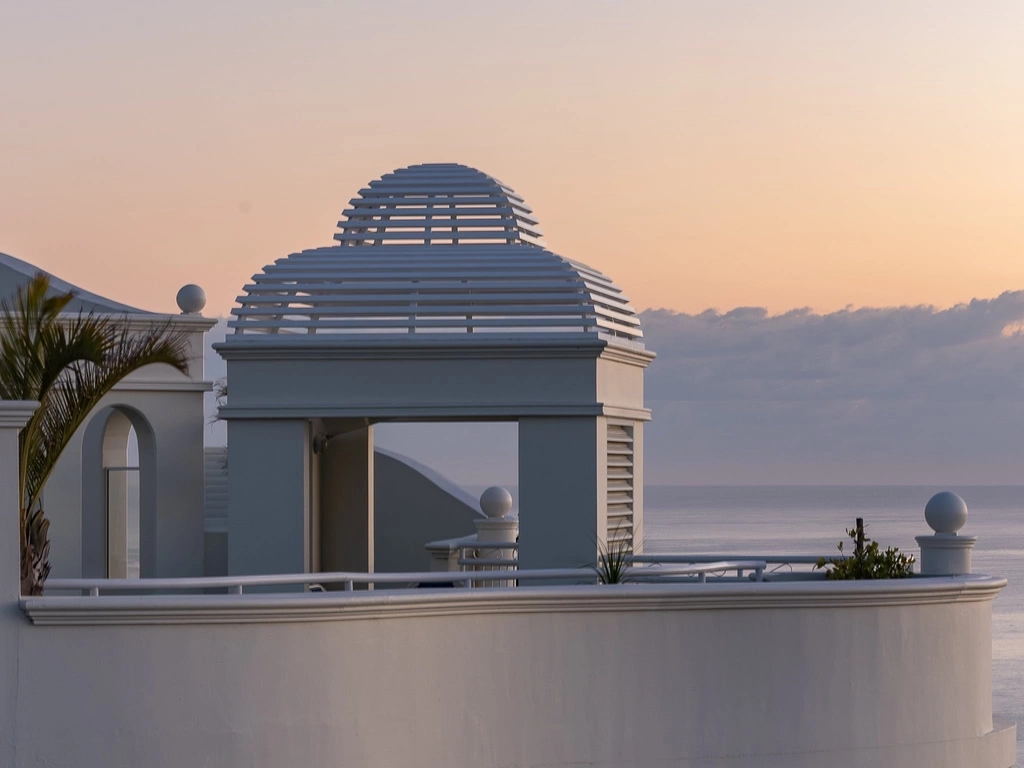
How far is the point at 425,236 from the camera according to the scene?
624 inches

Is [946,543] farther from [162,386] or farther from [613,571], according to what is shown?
[162,386]

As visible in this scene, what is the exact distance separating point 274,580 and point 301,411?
3.32m

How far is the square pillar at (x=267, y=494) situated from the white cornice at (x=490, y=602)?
10.9ft

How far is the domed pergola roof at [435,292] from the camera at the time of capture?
572 inches

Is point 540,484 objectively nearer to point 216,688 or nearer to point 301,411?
point 301,411

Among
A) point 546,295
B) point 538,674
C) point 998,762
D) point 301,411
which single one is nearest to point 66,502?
point 301,411

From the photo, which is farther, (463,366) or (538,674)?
(463,366)

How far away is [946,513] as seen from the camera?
47.2ft

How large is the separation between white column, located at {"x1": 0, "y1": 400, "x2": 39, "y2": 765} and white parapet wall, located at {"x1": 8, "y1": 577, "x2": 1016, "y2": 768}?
39mm

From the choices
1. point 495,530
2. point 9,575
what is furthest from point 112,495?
point 9,575

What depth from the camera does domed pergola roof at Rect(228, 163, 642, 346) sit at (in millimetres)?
14531

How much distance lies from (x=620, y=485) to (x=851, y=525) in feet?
373

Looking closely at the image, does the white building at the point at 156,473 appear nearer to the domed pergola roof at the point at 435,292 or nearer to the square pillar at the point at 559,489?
the domed pergola roof at the point at 435,292

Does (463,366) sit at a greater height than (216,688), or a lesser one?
greater
